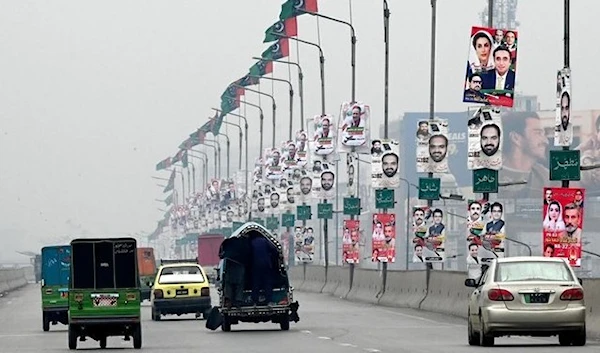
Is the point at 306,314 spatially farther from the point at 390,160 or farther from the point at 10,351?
the point at 10,351

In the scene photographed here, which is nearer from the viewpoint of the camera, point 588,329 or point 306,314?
point 588,329

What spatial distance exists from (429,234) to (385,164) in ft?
20.1

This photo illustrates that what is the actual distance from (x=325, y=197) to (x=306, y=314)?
85.7 feet

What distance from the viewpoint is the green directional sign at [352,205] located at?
6656cm

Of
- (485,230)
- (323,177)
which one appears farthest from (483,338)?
(323,177)

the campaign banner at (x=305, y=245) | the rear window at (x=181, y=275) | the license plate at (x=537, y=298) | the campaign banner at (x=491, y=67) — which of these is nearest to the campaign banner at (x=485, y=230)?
the campaign banner at (x=491, y=67)

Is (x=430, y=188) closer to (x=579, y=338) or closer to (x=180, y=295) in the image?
(x=180, y=295)

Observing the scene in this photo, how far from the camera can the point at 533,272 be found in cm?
2780

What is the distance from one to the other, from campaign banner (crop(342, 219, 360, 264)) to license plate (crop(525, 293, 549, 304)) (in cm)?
3579

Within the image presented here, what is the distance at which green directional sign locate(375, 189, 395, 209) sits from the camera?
58.3m

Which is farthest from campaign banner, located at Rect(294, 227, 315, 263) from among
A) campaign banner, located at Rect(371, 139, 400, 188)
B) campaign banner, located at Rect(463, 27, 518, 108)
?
campaign banner, located at Rect(463, 27, 518, 108)

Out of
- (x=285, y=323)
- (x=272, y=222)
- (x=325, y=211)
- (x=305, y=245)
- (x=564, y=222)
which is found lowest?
(x=305, y=245)

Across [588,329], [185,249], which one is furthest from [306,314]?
[185,249]

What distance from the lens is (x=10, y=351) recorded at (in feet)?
100
